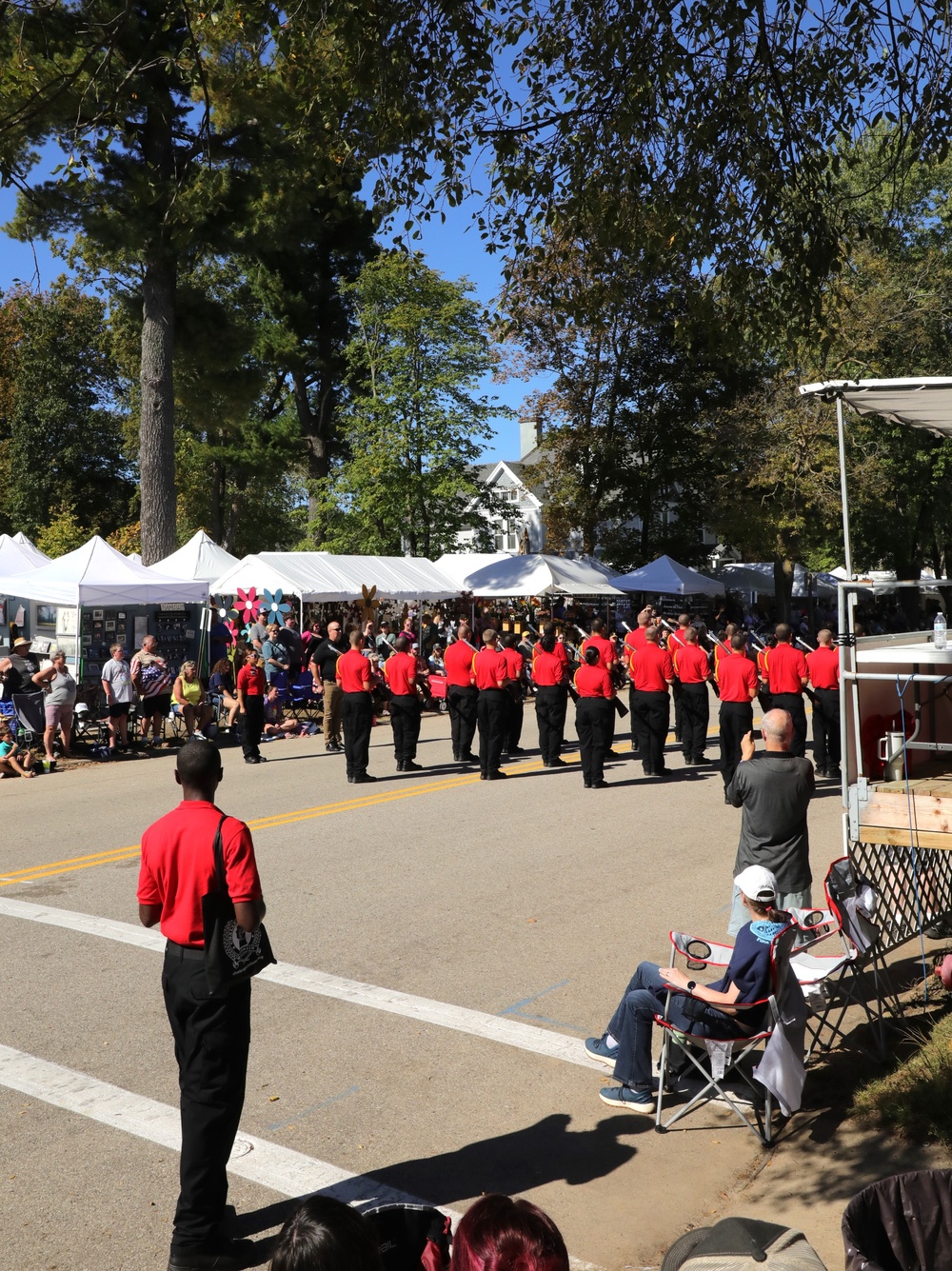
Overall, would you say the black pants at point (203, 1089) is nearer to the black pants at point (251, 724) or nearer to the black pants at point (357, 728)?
the black pants at point (357, 728)

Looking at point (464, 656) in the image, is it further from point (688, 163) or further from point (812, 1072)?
point (812, 1072)

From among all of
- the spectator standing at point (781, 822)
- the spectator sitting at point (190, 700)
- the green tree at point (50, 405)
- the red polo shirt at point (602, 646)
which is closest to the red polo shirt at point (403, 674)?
the red polo shirt at point (602, 646)

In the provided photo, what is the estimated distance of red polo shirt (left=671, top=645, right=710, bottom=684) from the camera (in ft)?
48.0

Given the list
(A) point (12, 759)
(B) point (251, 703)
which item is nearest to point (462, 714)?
(B) point (251, 703)

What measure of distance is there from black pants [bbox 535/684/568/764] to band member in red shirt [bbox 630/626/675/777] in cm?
110

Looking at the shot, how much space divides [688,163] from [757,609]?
4032cm

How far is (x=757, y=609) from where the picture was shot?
154 feet

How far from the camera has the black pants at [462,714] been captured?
15703 mm

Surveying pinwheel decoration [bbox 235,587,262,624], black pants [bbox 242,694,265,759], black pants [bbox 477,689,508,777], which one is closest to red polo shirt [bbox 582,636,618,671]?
black pants [bbox 477,689,508,777]

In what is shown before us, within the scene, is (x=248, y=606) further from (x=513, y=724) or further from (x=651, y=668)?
(x=651, y=668)

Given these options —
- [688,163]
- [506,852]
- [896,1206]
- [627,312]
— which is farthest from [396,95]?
[627,312]

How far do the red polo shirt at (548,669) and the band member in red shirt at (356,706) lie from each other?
88.7 inches

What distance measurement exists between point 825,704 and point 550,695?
3.58m

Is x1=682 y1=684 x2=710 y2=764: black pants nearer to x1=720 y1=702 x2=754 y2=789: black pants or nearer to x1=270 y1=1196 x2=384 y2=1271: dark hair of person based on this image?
x1=720 y1=702 x2=754 y2=789: black pants
